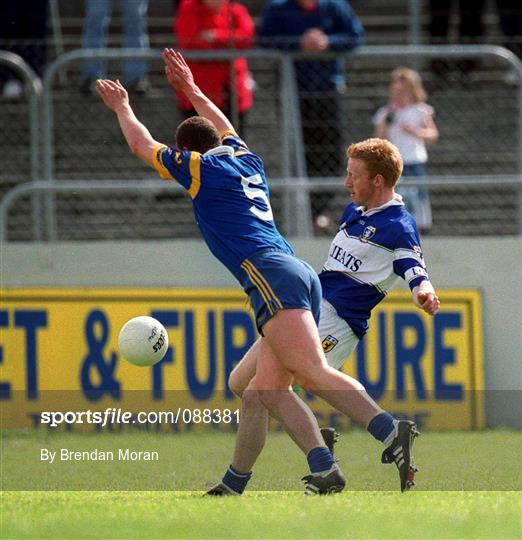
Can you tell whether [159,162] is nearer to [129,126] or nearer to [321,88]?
[129,126]

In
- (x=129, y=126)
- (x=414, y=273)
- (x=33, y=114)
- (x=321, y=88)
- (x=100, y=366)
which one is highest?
(x=129, y=126)

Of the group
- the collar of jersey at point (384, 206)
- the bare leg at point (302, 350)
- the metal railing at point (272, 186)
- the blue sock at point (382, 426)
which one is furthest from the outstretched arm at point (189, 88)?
the metal railing at point (272, 186)

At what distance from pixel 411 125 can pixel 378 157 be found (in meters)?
4.69

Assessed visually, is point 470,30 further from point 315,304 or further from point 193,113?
point 315,304

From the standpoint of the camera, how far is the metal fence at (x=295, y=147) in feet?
39.5

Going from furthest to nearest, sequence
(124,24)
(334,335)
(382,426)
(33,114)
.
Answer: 1. (124,24)
2. (33,114)
3. (334,335)
4. (382,426)

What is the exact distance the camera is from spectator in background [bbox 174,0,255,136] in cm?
1219

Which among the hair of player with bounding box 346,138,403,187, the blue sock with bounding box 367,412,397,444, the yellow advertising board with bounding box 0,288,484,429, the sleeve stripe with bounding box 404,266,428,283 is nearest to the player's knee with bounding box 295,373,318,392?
the blue sock with bounding box 367,412,397,444

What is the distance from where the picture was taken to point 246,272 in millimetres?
7125

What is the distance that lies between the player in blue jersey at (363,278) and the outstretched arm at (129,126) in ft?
3.89

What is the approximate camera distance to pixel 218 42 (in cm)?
1230

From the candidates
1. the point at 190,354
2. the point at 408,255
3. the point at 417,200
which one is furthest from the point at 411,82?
the point at 408,255

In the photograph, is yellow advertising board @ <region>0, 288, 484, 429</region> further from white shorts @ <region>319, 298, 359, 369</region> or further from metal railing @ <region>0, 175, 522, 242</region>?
white shorts @ <region>319, 298, 359, 369</region>

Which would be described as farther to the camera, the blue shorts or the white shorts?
the white shorts
